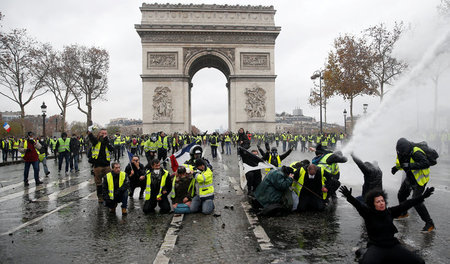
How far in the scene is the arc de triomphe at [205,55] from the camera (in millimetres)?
39031

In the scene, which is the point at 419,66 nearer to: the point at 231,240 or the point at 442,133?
the point at 231,240

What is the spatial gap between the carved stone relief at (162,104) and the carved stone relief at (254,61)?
30.7 feet

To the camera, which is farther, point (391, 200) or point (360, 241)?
point (391, 200)

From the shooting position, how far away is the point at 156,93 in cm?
3903

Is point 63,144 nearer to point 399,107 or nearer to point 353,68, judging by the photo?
point 399,107

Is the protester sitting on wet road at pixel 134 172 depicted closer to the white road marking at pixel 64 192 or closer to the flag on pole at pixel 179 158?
the flag on pole at pixel 179 158

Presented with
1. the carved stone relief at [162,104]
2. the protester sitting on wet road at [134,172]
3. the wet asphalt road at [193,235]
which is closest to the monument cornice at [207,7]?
the carved stone relief at [162,104]

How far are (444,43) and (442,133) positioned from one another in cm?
1931

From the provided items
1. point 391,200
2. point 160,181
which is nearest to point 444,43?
point 391,200

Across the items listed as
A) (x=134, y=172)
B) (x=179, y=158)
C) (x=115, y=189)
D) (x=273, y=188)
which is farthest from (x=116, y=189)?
(x=273, y=188)

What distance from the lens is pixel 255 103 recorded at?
39.9 meters

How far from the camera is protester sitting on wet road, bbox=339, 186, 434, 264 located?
3549 millimetres

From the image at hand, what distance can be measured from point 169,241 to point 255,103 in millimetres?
35420

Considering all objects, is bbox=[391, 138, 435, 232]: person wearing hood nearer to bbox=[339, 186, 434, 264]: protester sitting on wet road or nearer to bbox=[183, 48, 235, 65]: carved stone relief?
bbox=[339, 186, 434, 264]: protester sitting on wet road
